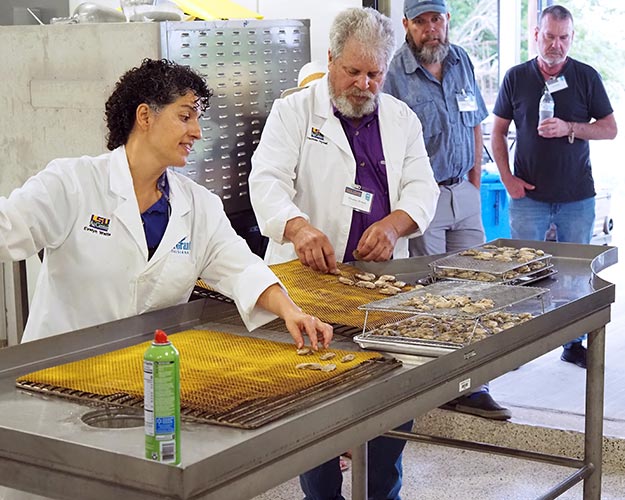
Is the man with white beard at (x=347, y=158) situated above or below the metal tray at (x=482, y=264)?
above

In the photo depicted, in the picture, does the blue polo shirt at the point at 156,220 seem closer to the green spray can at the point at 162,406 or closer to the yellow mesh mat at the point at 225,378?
the yellow mesh mat at the point at 225,378

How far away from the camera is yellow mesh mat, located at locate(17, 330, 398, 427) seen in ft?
Result: 6.05

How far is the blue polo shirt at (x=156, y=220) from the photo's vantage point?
8.34 ft

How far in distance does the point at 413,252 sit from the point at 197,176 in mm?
977

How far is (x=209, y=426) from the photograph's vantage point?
1772 mm

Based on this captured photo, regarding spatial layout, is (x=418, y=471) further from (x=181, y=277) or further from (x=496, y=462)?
(x=181, y=277)

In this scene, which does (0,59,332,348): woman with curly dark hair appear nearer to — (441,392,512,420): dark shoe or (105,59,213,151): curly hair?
(105,59,213,151): curly hair

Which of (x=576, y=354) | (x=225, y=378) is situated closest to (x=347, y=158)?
(x=225, y=378)

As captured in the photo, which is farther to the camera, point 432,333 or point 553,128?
point 553,128

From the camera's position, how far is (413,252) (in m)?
4.40

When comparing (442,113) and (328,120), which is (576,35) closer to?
(442,113)

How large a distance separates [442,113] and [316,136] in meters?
1.18

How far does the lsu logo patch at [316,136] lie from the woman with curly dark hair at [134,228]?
0.79 meters

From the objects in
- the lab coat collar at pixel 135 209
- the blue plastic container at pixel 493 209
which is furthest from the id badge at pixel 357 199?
the blue plastic container at pixel 493 209
